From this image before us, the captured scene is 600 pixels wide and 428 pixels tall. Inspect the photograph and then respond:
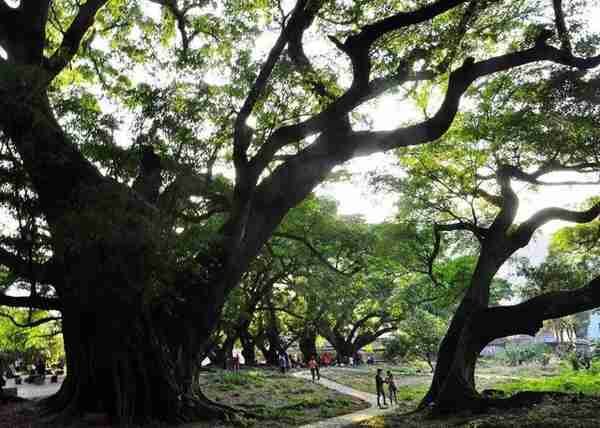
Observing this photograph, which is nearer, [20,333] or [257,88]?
[257,88]

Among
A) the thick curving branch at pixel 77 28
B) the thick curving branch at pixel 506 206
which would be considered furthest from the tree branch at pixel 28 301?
the thick curving branch at pixel 506 206

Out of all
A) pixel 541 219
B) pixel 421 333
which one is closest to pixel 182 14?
pixel 541 219

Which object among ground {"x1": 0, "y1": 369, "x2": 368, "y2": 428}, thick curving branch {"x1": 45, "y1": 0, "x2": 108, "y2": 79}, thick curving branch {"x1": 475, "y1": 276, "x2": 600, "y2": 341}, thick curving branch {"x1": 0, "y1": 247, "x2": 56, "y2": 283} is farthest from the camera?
thick curving branch {"x1": 475, "y1": 276, "x2": 600, "y2": 341}

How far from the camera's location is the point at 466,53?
419 inches

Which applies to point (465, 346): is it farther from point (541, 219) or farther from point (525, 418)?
point (541, 219)

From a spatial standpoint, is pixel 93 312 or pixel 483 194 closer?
pixel 93 312

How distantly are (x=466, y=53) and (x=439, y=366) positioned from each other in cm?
Answer: 703

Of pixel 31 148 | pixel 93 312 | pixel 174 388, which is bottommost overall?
pixel 174 388

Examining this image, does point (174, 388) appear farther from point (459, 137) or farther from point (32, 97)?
point (459, 137)

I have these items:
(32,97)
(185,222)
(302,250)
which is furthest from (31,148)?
(302,250)

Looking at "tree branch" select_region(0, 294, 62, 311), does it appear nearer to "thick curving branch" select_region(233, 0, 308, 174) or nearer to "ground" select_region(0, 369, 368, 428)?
"ground" select_region(0, 369, 368, 428)

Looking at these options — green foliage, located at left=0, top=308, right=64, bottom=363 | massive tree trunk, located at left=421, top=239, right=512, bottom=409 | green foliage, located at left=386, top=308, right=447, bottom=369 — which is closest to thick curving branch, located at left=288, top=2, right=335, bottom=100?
massive tree trunk, located at left=421, top=239, right=512, bottom=409

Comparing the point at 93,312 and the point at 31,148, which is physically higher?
the point at 31,148

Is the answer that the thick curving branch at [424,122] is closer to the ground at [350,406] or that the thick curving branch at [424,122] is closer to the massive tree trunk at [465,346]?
the massive tree trunk at [465,346]
